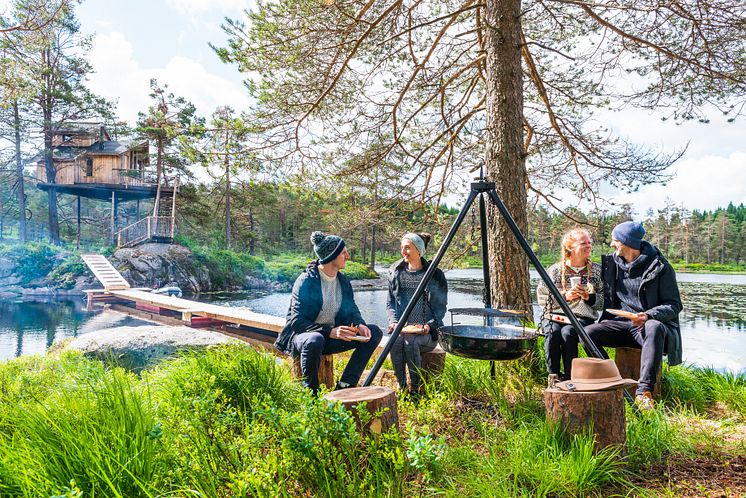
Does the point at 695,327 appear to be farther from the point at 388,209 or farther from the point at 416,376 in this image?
the point at 416,376

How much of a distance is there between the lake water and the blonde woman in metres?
5.88

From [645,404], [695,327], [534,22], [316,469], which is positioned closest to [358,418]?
[316,469]

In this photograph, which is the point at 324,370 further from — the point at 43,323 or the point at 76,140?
the point at 76,140

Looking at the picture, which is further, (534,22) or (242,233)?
(242,233)

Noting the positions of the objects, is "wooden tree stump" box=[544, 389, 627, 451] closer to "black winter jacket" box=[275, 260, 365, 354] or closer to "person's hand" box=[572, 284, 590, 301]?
"person's hand" box=[572, 284, 590, 301]

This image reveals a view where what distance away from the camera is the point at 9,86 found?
5781 millimetres

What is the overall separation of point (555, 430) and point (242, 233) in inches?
1115

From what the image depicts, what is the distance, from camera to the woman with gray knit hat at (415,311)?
327 cm

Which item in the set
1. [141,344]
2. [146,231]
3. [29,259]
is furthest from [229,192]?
[141,344]

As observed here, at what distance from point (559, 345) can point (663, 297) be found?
0.80m

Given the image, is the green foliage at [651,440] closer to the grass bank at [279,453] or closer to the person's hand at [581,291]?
the grass bank at [279,453]

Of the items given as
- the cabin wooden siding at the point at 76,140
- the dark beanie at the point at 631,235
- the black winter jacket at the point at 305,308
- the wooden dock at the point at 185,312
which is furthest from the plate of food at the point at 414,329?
the cabin wooden siding at the point at 76,140

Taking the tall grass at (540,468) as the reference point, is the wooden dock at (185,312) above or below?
below

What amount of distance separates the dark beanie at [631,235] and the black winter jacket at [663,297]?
0.07 meters
